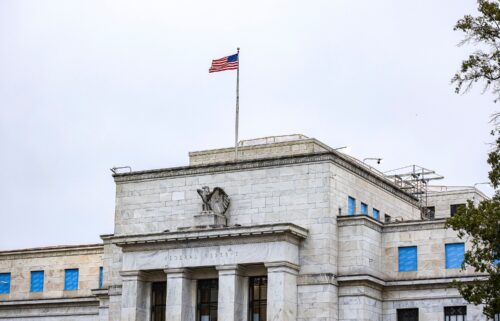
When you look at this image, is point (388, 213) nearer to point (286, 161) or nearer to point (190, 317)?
point (286, 161)

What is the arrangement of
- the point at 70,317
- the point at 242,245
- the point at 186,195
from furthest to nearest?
the point at 70,317 → the point at 186,195 → the point at 242,245

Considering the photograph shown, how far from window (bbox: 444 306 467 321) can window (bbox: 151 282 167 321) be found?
48.9 ft

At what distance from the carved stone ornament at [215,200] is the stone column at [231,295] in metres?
3.59

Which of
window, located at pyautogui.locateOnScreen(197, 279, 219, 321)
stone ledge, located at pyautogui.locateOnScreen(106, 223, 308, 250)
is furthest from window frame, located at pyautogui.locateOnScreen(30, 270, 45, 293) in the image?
window, located at pyautogui.locateOnScreen(197, 279, 219, 321)

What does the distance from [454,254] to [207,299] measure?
13.1 m

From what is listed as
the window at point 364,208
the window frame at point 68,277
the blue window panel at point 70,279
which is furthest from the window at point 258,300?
the blue window panel at point 70,279

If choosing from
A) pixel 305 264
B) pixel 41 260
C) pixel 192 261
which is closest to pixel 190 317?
pixel 192 261

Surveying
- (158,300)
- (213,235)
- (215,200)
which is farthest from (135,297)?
(215,200)

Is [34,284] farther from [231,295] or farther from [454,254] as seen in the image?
[454,254]

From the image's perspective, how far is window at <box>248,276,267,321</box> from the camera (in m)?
58.8

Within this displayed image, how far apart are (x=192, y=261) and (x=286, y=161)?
7.22 m

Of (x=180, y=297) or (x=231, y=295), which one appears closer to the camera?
(x=231, y=295)

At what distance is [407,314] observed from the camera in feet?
195

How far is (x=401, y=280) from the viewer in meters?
59.5
